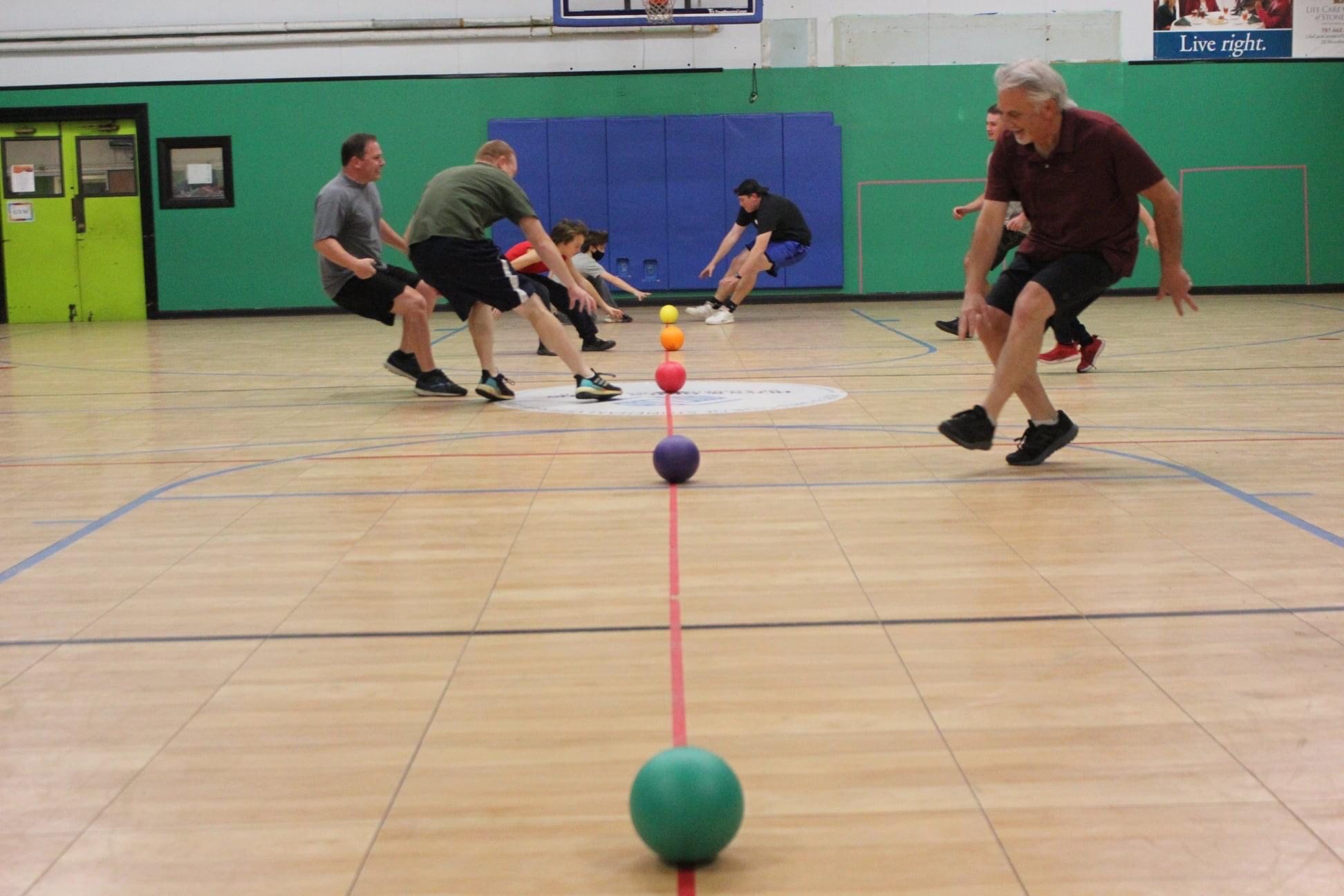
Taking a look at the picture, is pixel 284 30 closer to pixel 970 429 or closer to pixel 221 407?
pixel 221 407

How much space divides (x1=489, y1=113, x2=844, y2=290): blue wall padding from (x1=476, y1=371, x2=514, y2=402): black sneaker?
10.0m

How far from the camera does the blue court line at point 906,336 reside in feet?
36.9

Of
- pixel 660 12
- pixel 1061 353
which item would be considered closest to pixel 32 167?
pixel 660 12

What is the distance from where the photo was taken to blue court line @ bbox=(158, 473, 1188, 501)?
5.40 meters

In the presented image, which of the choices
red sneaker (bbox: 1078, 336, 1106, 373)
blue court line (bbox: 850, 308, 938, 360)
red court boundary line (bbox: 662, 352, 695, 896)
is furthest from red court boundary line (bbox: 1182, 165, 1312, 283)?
red court boundary line (bbox: 662, 352, 695, 896)

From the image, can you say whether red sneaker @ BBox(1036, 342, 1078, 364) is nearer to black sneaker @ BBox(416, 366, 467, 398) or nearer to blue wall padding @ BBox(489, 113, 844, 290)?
black sneaker @ BBox(416, 366, 467, 398)

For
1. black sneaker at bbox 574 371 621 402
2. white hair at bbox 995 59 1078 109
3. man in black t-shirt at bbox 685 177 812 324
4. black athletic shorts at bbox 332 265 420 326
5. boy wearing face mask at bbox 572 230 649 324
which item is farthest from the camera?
man in black t-shirt at bbox 685 177 812 324

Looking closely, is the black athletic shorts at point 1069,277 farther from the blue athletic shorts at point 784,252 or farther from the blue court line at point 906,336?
the blue athletic shorts at point 784,252

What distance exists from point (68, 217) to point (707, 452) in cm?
1472

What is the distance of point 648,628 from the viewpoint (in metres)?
3.48

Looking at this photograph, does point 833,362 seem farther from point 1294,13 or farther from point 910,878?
point 1294,13

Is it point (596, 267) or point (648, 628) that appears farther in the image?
point (596, 267)

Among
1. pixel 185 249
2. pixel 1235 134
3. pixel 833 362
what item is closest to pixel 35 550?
pixel 833 362

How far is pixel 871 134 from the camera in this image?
18359 mm
